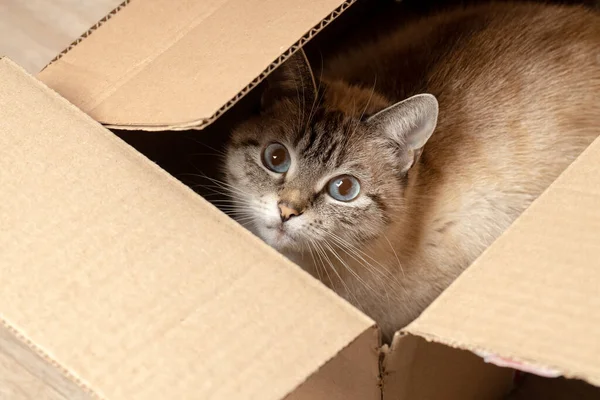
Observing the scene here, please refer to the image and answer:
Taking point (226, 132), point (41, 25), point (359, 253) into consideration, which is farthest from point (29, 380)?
point (41, 25)

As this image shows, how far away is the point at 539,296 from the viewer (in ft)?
2.68

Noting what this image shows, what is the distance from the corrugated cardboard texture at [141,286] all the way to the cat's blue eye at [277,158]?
370mm

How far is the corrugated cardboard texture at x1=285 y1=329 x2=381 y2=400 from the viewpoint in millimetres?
863

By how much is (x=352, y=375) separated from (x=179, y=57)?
0.59 m

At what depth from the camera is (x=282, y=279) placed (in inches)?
33.9

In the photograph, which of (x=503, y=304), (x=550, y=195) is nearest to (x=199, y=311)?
(x=503, y=304)

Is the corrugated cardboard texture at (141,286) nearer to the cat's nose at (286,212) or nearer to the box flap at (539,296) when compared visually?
the box flap at (539,296)

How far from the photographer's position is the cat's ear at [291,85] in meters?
1.27

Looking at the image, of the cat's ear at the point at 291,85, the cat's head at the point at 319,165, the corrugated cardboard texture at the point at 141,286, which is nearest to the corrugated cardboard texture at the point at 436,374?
the corrugated cardboard texture at the point at 141,286

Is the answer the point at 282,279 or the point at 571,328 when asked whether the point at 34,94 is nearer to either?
the point at 282,279

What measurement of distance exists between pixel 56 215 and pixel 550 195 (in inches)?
27.3

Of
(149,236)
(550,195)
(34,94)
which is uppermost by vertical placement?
(34,94)

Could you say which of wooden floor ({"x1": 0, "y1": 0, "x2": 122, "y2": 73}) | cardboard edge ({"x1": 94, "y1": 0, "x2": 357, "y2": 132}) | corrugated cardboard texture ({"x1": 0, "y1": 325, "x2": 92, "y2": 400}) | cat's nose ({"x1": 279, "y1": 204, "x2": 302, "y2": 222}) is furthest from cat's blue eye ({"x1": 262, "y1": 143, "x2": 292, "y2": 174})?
wooden floor ({"x1": 0, "y1": 0, "x2": 122, "y2": 73})

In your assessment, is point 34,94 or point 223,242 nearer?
point 223,242
